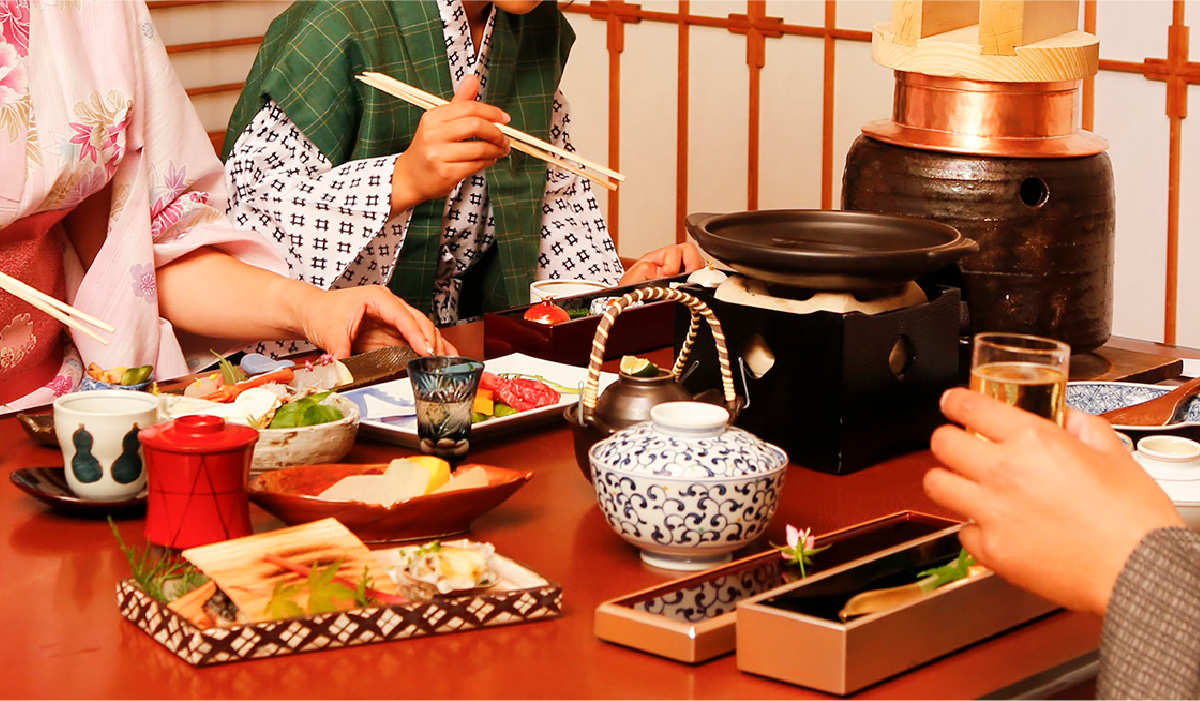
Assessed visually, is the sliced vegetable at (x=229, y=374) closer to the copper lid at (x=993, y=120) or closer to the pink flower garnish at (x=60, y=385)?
the pink flower garnish at (x=60, y=385)

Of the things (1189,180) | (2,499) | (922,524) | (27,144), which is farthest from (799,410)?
(1189,180)

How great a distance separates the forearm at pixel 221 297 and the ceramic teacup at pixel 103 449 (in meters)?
0.75

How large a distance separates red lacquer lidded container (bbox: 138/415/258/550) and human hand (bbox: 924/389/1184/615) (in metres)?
0.60

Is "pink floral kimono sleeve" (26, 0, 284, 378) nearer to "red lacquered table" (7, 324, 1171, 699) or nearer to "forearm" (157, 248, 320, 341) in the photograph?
"forearm" (157, 248, 320, 341)

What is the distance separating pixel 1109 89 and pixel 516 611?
128 inches

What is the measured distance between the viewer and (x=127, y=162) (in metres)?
2.05

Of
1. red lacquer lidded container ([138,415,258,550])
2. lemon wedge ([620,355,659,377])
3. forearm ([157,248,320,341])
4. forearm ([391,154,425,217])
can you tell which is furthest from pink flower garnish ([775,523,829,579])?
forearm ([391,154,425,217])

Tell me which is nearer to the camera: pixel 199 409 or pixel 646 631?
pixel 646 631

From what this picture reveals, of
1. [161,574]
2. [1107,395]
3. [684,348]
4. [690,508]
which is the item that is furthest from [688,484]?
[1107,395]

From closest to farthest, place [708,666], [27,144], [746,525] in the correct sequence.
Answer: [708,666]
[746,525]
[27,144]

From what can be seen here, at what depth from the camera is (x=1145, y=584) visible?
0.94 metres

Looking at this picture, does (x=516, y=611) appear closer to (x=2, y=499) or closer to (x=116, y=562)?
(x=116, y=562)

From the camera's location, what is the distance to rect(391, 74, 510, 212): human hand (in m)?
2.23

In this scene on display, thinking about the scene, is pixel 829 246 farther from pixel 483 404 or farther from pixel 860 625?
pixel 860 625
